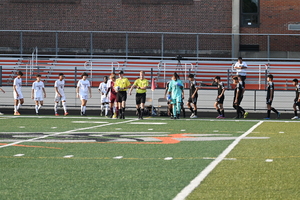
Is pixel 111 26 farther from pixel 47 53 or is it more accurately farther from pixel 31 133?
pixel 31 133

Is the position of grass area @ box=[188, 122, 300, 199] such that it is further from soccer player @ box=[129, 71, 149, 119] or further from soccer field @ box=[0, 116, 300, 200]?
soccer player @ box=[129, 71, 149, 119]

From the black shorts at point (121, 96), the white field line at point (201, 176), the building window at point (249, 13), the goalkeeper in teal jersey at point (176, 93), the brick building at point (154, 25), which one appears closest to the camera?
the white field line at point (201, 176)

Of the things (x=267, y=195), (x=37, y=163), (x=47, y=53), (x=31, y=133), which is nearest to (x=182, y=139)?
(x=31, y=133)

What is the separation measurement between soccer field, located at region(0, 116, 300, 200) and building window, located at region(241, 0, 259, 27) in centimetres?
2016

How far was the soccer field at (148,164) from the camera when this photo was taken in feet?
22.4

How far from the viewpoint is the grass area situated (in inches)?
264

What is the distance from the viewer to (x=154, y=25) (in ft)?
114

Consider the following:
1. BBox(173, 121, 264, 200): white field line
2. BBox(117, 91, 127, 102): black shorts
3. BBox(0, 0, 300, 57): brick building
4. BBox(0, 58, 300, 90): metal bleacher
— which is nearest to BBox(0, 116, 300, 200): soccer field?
BBox(173, 121, 264, 200): white field line

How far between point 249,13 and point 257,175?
27501mm

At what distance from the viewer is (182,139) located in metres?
13.0

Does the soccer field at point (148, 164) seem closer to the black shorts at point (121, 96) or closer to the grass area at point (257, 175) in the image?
the grass area at point (257, 175)

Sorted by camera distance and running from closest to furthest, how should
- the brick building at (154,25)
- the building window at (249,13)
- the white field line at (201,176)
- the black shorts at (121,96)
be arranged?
the white field line at (201,176) → the black shorts at (121,96) → the brick building at (154,25) → the building window at (249,13)

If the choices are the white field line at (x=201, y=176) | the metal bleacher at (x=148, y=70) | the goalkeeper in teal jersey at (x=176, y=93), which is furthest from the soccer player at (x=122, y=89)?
the white field line at (x=201, y=176)

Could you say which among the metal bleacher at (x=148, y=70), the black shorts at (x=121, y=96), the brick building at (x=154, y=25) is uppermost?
the brick building at (x=154, y=25)
